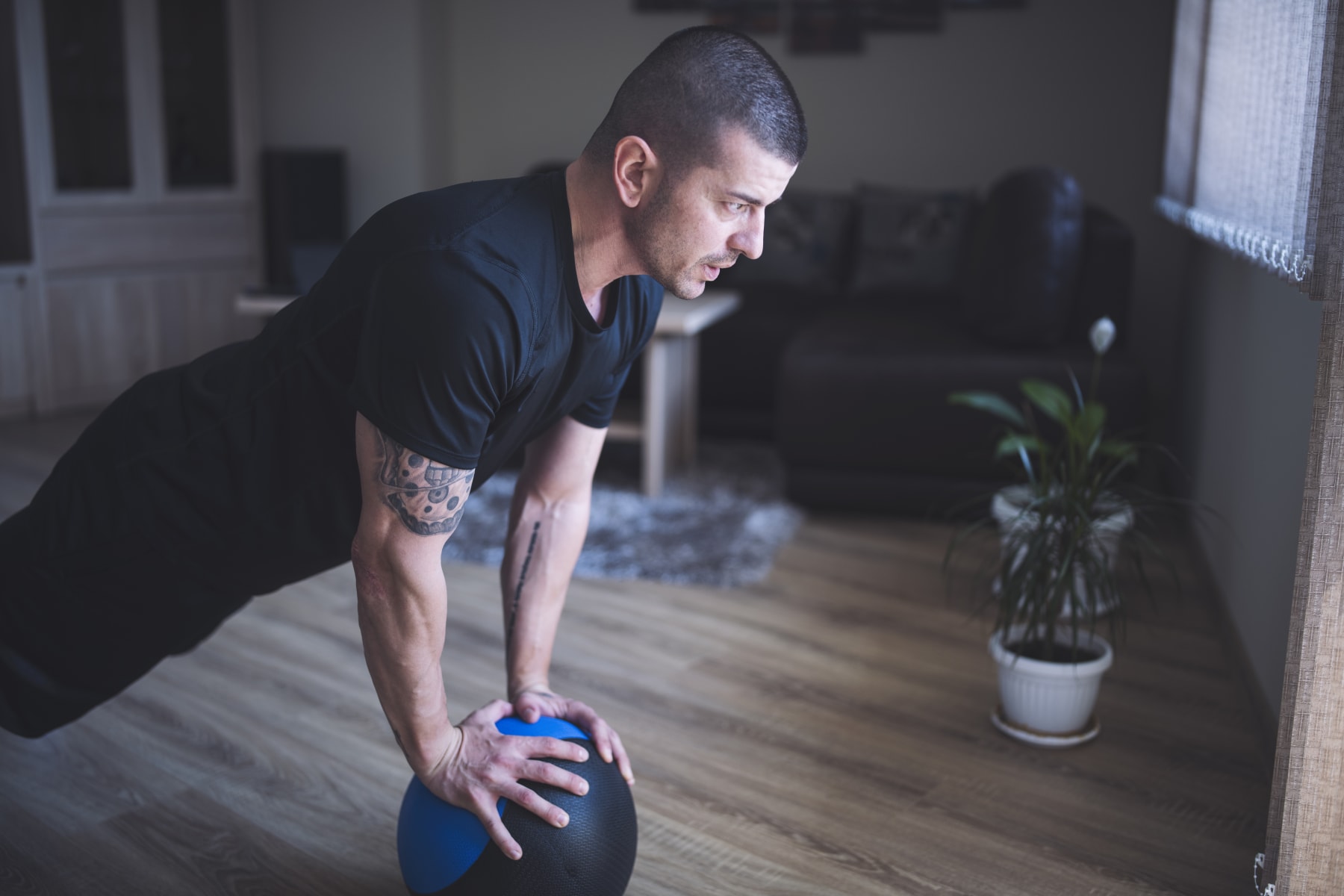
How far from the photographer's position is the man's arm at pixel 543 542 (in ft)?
5.66

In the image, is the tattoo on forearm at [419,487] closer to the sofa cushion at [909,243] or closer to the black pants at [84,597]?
the black pants at [84,597]

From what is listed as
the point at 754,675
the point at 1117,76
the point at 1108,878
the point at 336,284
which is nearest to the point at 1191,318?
the point at 1117,76

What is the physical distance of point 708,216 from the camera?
1.32 m

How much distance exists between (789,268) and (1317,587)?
11.2 ft

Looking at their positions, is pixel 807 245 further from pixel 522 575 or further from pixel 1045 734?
pixel 522 575

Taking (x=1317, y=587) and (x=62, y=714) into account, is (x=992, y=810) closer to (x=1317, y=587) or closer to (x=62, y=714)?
(x=1317, y=587)

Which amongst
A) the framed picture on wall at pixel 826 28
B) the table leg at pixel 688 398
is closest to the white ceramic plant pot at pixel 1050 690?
the table leg at pixel 688 398

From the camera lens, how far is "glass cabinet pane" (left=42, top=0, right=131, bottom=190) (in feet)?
14.7

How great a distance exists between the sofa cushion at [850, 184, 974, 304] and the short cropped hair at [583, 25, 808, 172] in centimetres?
322

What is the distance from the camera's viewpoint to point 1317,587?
137 centimetres

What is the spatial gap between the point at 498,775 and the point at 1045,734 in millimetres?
1136

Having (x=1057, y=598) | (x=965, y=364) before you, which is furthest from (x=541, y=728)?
(x=965, y=364)

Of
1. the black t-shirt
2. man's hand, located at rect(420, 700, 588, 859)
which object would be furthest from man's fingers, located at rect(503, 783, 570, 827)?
the black t-shirt

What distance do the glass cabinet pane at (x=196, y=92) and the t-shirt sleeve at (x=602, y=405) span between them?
157 inches
